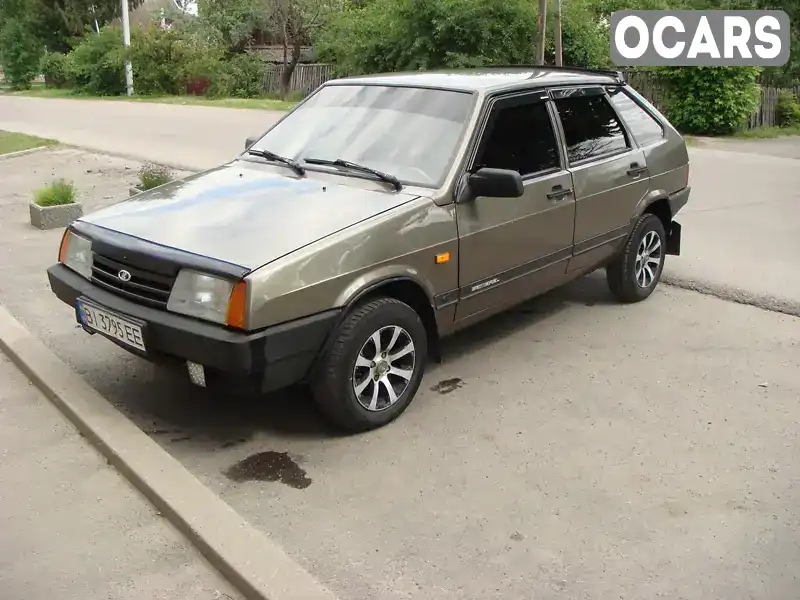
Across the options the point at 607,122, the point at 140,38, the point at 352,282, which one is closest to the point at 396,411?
the point at 352,282

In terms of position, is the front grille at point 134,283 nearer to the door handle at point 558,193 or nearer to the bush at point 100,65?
the door handle at point 558,193

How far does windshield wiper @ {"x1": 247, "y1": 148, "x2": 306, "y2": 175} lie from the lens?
4.73 metres

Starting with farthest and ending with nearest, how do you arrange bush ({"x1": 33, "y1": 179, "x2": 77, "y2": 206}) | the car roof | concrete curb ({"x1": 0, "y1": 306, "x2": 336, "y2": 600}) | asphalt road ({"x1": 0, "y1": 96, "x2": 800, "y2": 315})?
bush ({"x1": 33, "y1": 179, "x2": 77, "y2": 206}), asphalt road ({"x1": 0, "y1": 96, "x2": 800, "y2": 315}), the car roof, concrete curb ({"x1": 0, "y1": 306, "x2": 336, "y2": 600})

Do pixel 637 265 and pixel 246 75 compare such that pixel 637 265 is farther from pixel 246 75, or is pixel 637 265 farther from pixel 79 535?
pixel 246 75

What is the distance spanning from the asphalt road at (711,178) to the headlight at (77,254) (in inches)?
184

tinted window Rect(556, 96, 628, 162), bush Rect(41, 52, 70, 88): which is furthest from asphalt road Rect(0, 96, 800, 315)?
bush Rect(41, 52, 70, 88)

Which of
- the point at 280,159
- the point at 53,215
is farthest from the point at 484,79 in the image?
the point at 53,215

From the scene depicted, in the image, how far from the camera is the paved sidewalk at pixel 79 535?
3020mm

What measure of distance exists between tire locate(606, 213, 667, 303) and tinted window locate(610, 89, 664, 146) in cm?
59

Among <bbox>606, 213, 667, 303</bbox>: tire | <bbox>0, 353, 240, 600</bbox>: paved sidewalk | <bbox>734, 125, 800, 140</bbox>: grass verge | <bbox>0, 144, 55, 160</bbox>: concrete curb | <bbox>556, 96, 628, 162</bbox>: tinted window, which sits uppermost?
<bbox>556, 96, 628, 162</bbox>: tinted window

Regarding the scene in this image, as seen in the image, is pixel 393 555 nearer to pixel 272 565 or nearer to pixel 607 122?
pixel 272 565

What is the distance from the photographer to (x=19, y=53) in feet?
167

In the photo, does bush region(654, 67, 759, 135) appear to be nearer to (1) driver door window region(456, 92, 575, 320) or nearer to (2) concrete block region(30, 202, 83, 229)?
(2) concrete block region(30, 202, 83, 229)

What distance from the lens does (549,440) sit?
410cm
